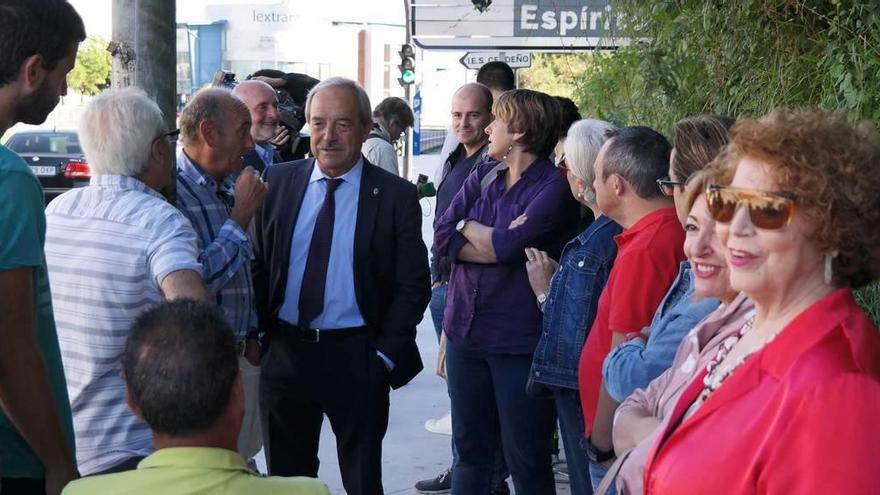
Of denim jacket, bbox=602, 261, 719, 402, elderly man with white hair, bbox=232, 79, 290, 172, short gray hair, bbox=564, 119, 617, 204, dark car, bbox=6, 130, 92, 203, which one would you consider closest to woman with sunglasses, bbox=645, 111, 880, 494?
denim jacket, bbox=602, 261, 719, 402

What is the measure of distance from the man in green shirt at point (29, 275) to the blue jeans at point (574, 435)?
1.97m

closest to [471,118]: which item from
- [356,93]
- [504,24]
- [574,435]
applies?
[356,93]

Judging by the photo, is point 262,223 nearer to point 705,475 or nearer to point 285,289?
point 285,289

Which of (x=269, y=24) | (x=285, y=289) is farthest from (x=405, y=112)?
(x=269, y=24)

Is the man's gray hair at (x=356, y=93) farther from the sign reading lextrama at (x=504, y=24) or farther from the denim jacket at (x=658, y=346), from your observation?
the sign reading lextrama at (x=504, y=24)

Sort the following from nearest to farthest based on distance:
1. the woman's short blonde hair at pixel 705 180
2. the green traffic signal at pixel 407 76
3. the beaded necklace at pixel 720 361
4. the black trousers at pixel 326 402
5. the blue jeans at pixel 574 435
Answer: the beaded necklace at pixel 720 361, the woman's short blonde hair at pixel 705 180, the blue jeans at pixel 574 435, the black trousers at pixel 326 402, the green traffic signal at pixel 407 76

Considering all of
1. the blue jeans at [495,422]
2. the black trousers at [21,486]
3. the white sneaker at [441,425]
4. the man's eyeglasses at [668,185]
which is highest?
the man's eyeglasses at [668,185]

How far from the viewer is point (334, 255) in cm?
435

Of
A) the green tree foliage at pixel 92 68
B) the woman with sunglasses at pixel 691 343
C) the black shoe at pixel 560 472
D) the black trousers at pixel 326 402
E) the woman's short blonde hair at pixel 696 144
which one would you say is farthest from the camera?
the green tree foliage at pixel 92 68

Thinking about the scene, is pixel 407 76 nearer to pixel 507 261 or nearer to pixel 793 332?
pixel 507 261

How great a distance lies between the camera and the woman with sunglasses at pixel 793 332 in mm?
1908

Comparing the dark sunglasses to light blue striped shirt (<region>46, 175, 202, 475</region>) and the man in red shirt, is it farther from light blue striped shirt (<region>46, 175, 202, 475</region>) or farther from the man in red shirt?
light blue striped shirt (<region>46, 175, 202, 475</region>)

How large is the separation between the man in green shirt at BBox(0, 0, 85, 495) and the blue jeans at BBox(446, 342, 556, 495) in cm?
222

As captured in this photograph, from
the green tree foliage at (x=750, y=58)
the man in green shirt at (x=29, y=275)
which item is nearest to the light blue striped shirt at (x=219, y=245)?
the man in green shirt at (x=29, y=275)
